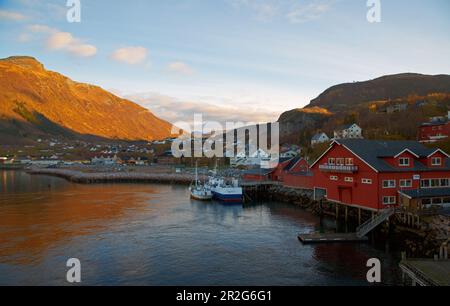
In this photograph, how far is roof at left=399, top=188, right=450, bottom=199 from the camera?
29.0 m

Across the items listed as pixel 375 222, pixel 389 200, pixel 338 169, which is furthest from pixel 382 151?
pixel 375 222

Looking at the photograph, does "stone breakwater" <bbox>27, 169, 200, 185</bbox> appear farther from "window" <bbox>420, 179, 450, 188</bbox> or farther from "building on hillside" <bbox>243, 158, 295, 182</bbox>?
"window" <bbox>420, 179, 450, 188</bbox>

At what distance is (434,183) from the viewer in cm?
3272

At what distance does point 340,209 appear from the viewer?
3759cm

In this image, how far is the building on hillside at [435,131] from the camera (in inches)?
2320

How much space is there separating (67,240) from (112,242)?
148 inches

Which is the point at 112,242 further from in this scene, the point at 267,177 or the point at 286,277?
the point at 267,177

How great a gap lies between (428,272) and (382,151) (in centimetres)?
1772

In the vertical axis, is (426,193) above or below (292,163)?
below

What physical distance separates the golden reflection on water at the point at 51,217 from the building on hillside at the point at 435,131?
45506 millimetres

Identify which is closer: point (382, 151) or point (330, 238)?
point (330, 238)

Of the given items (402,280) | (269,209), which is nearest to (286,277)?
(402,280)

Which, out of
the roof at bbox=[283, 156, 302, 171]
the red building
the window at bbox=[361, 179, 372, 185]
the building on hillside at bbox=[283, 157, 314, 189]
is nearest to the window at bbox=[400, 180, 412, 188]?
the red building

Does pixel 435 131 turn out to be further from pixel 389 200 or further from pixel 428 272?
pixel 428 272
